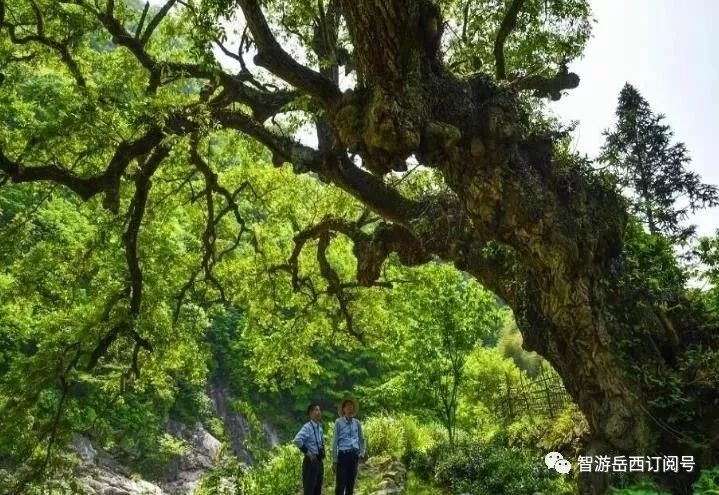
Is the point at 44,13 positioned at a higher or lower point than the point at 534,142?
higher

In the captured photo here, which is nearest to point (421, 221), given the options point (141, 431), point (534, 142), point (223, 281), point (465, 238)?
point (465, 238)

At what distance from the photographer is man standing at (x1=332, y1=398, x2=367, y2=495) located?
7.06 meters

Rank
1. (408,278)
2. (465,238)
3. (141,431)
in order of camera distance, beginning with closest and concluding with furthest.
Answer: (465,238) < (408,278) < (141,431)

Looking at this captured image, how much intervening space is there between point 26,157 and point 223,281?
5.85 m

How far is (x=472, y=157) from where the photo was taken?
655 centimetres

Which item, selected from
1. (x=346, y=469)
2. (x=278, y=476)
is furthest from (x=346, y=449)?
(x=278, y=476)

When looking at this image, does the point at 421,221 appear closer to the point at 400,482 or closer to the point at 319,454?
the point at 319,454

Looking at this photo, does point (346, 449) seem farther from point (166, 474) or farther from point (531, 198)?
point (166, 474)

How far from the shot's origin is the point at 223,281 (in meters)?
12.9

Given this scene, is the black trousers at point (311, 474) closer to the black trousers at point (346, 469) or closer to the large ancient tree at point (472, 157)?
the black trousers at point (346, 469)

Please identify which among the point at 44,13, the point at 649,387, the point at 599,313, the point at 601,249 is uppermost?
the point at 44,13

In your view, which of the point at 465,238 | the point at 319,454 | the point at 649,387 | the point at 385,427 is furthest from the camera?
the point at 385,427

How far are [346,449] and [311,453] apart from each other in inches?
19.6

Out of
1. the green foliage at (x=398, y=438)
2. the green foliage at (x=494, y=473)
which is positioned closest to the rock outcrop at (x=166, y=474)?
the green foliage at (x=398, y=438)
